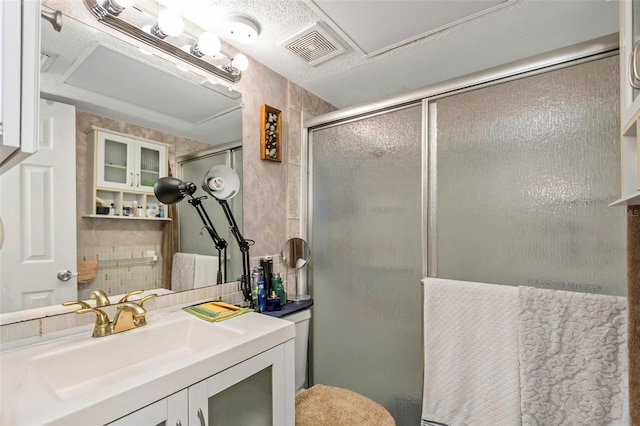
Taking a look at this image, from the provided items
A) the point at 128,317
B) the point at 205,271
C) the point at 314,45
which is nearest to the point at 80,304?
the point at 128,317

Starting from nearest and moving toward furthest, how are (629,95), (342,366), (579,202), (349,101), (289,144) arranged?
1. (629,95)
2. (579,202)
3. (342,366)
4. (289,144)
5. (349,101)

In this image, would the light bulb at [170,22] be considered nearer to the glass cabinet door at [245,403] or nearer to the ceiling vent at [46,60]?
the ceiling vent at [46,60]

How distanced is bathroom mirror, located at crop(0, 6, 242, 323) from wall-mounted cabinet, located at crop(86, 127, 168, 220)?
0.04m

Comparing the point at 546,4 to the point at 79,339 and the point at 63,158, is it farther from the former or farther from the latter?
the point at 79,339

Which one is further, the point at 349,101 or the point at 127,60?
the point at 349,101

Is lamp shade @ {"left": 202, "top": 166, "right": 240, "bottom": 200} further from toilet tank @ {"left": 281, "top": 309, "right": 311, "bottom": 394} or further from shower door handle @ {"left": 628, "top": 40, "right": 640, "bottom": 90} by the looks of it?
shower door handle @ {"left": 628, "top": 40, "right": 640, "bottom": 90}

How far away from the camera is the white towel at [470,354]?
1228 millimetres

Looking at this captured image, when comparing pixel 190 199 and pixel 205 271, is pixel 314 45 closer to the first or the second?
pixel 190 199

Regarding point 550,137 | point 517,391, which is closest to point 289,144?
point 550,137

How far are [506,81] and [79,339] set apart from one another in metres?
1.95

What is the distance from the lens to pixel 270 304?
1.59 meters

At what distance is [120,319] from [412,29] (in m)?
1.79

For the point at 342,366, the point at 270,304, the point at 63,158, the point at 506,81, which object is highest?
the point at 506,81

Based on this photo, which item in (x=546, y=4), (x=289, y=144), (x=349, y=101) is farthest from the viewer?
(x=349, y=101)
